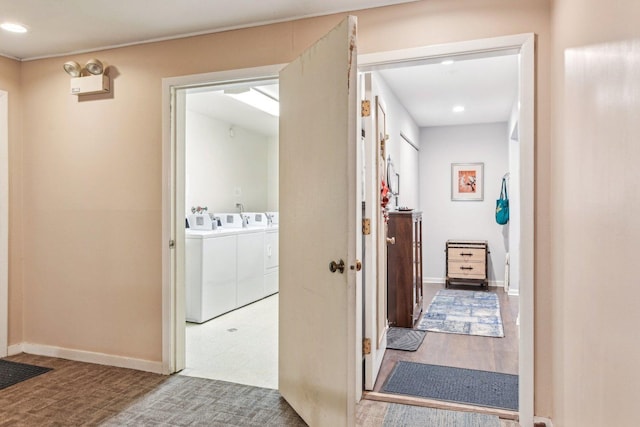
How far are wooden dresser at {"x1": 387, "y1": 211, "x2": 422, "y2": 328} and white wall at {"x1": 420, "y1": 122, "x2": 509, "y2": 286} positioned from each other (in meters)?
2.84

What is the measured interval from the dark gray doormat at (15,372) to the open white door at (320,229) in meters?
1.75

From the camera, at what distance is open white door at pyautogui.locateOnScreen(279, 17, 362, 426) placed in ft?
6.35

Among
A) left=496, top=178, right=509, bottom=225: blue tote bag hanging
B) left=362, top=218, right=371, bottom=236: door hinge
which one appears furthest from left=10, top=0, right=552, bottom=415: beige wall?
left=496, top=178, right=509, bottom=225: blue tote bag hanging

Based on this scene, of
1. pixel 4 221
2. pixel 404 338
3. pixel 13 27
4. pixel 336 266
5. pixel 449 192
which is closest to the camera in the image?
pixel 336 266

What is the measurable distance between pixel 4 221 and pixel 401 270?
3.30m

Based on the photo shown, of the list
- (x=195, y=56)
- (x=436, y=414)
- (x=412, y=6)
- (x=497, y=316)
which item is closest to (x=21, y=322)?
(x=195, y=56)

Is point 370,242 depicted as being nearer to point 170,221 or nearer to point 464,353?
point 170,221

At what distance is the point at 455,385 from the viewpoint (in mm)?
2781

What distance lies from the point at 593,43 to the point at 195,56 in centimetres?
233

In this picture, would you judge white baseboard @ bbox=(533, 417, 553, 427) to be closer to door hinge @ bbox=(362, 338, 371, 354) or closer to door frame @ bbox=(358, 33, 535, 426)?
door frame @ bbox=(358, 33, 535, 426)

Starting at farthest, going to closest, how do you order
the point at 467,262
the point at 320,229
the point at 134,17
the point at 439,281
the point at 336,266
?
the point at 439,281 → the point at 467,262 → the point at 134,17 → the point at 320,229 → the point at 336,266

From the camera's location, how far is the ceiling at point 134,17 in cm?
241

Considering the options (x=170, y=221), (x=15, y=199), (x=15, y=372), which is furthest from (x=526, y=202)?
(x=15, y=199)

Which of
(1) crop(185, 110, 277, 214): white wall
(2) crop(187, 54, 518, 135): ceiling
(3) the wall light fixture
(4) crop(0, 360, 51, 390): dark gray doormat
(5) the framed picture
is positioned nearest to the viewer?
(4) crop(0, 360, 51, 390): dark gray doormat
